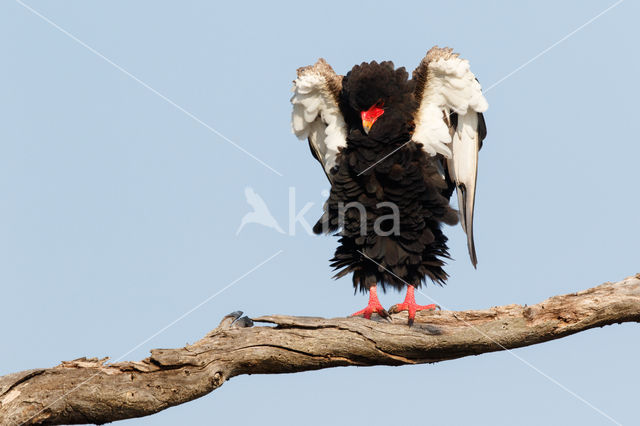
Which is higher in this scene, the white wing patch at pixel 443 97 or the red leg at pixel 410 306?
the white wing patch at pixel 443 97

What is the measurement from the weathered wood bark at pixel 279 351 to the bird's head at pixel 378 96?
1.77 m

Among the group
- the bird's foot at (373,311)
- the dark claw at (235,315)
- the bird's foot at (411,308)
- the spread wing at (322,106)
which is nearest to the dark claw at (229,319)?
the dark claw at (235,315)

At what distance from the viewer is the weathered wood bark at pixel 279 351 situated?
5.44 meters

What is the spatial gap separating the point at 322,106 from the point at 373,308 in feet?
6.54

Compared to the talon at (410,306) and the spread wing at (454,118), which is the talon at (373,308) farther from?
the spread wing at (454,118)

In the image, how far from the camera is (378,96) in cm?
691

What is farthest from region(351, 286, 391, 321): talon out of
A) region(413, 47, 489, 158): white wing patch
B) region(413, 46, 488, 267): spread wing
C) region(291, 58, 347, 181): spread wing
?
region(413, 47, 489, 158): white wing patch

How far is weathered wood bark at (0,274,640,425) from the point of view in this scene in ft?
17.8

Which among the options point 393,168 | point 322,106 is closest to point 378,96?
point 393,168

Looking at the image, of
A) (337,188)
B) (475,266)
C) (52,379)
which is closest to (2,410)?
(52,379)

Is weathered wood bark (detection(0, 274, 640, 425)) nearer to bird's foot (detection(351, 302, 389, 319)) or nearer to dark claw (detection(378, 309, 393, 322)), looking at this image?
dark claw (detection(378, 309, 393, 322))

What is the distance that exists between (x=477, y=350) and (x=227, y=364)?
1.88 metres

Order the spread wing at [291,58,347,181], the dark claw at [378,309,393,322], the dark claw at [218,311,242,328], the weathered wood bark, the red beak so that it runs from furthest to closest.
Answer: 1. the spread wing at [291,58,347,181]
2. the red beak
3. the dark claw at [378,309,393,322]
4. the dark claw at [218,311,242,328]
5. the weathered wood bark

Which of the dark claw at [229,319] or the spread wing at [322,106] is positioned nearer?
the dark claw at [229,319]
